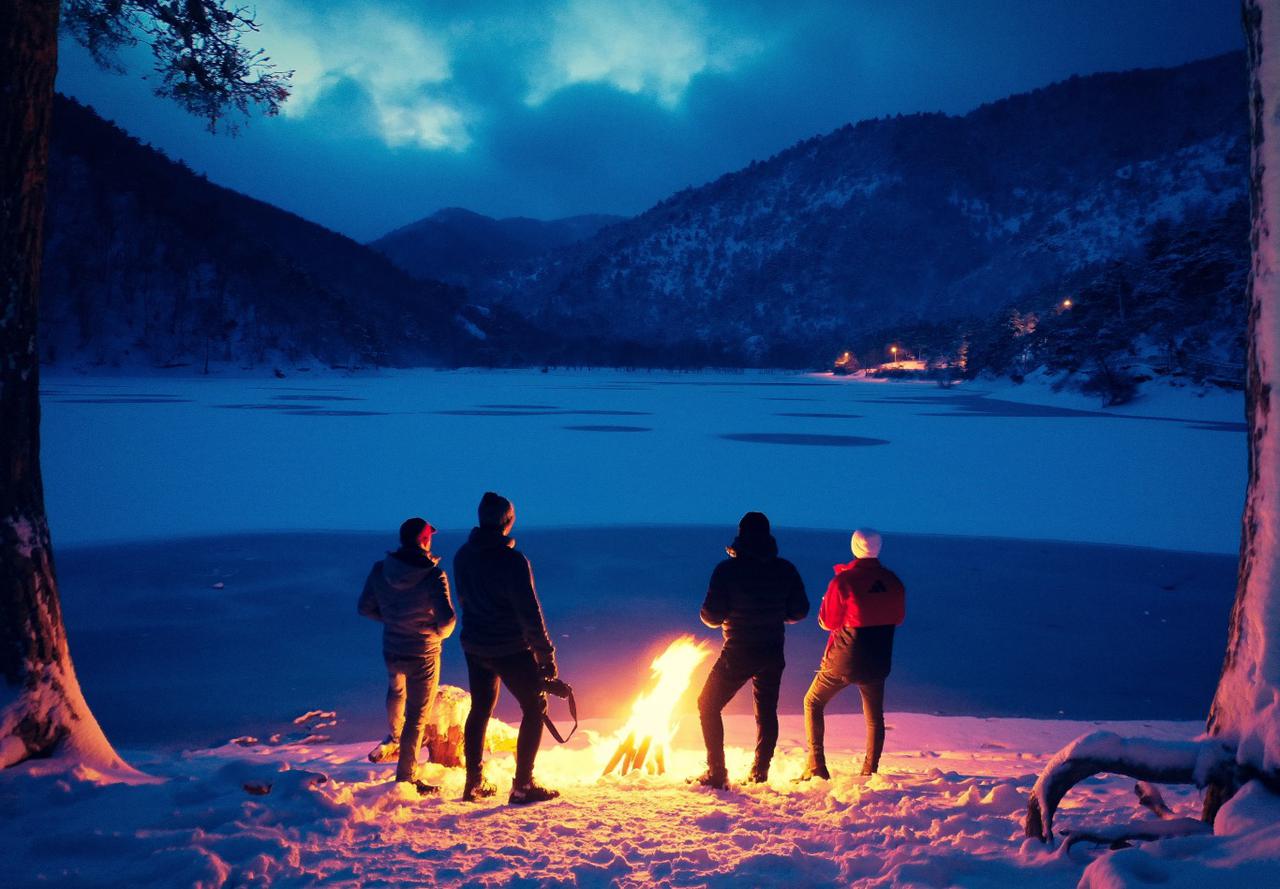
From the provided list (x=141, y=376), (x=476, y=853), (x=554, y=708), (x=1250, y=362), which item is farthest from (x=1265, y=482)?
(x=141, y=376)

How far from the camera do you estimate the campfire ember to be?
5105 mm

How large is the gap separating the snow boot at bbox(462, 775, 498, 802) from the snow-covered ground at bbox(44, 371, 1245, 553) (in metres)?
8.90

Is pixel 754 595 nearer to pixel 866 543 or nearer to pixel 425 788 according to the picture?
pixel 866 543

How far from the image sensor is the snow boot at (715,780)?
14.7ft

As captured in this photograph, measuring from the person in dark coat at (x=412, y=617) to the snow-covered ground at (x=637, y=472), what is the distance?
871cm

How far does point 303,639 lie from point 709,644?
4.20m

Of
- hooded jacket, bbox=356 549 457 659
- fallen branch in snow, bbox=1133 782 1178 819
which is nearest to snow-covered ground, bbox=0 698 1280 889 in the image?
fallen branch in snow, bbox=1133 782 1178 819

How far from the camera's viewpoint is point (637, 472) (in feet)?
61.3

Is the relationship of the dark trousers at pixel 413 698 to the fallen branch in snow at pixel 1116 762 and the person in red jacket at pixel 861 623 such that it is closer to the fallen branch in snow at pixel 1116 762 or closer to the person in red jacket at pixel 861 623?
the person in red jacket at pixel 861 623

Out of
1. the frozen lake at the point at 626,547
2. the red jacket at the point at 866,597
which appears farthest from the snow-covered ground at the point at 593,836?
the frozen lake at the point at 626,547

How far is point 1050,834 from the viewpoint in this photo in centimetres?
309

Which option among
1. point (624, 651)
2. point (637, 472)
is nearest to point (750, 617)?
point (624, 651)

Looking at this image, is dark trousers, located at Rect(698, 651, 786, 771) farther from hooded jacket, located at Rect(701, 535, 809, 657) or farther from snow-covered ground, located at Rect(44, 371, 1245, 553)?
snow-covered ground, located at Rect(44, 371, 1245, 553)

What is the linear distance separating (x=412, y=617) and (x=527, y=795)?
1159 mm
